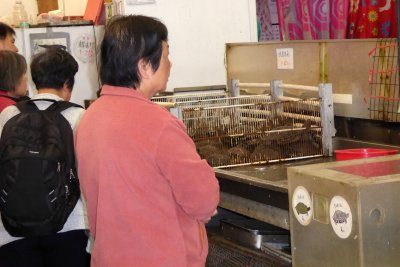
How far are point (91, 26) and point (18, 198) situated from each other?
8.57 feet

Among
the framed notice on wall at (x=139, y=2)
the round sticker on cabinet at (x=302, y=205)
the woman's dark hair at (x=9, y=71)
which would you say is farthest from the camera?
the framed notice on wall at (x=139, y=2)

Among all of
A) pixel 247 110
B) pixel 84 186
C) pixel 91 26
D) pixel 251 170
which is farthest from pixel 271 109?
pixel 91 26

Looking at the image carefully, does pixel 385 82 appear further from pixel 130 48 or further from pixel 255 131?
pixel 130 48

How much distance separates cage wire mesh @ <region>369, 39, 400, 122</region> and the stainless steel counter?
14 centimetres

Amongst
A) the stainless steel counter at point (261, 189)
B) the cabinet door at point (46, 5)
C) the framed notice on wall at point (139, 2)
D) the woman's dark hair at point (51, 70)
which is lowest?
the stainless steel counter at point (261, 189)

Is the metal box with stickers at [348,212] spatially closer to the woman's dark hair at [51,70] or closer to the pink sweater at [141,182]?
the pink sweater at [141,182]

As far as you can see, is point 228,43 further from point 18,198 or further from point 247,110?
point 18,198

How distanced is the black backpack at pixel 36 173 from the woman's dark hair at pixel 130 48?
2.33 feet

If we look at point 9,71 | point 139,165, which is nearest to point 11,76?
point 9,71

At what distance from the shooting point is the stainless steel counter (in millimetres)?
2340

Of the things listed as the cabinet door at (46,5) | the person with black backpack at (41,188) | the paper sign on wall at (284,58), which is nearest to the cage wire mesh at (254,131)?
the paper sign on wall at (284,58)

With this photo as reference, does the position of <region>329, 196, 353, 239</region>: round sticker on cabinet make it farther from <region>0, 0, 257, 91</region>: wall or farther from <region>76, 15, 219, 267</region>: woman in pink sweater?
<region>0, 0, 257, 91</region>: wall

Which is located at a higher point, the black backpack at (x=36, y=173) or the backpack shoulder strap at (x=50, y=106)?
the backpack shoulder strap at (x=50, y=106)

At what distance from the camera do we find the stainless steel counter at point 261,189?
2.34 m
